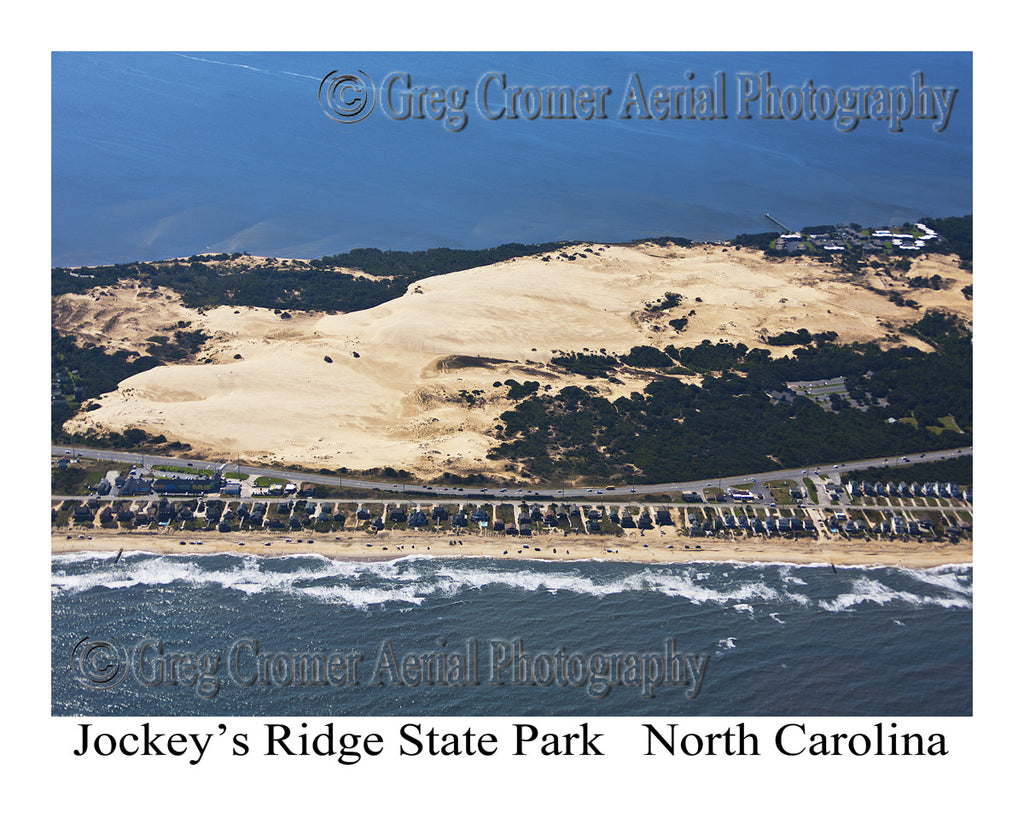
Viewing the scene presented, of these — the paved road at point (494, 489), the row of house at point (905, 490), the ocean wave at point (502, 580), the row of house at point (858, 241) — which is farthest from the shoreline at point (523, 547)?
the row of house at point (858, 241)

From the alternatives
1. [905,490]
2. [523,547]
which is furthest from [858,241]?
[523,547]

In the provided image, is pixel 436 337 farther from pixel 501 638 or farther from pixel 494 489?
pixel 501 638

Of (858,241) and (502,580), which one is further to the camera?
(858,241)

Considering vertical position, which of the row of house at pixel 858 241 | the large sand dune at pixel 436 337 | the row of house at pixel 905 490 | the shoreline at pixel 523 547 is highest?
the row of house at pixel 858 241

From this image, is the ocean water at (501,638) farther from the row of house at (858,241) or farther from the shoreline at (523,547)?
the row of house at (858,241)

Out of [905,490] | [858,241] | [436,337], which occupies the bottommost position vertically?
[905,490]

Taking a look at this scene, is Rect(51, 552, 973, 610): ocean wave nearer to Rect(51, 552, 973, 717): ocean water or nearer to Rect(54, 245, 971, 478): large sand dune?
Rect(51, 552, 973, 717): ocean water
